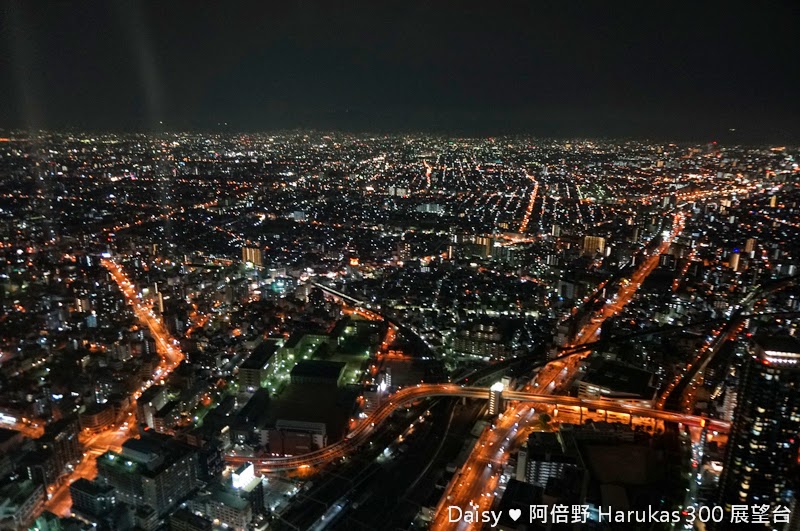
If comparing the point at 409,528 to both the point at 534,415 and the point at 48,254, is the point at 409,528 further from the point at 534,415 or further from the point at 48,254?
the point at 48,254

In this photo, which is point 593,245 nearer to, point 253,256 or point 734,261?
point 734,261

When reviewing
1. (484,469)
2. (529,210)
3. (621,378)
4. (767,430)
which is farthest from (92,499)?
(529,210)

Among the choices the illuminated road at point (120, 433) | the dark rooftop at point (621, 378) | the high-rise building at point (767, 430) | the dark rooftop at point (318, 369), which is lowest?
the illuminated road at point (120, 433)

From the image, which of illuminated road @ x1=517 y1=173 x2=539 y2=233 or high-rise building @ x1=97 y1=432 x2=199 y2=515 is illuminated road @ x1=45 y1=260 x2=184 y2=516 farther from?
illuminated road @ x1=517 y1=173 x2=539 y2=233

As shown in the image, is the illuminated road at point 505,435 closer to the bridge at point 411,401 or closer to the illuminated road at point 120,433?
the bridge at point 411,401

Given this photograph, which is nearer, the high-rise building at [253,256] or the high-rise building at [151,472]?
the high-rise building at [151,472]

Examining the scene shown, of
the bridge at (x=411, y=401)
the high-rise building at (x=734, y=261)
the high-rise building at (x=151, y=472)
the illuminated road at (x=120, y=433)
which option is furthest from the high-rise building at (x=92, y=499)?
the high-rise building at (x=734, y=261)
